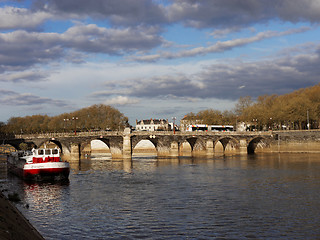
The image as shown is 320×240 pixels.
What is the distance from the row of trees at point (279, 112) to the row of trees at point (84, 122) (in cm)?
4000

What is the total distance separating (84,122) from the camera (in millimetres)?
161000

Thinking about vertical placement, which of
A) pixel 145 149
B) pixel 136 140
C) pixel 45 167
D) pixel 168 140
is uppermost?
pixel 136 140

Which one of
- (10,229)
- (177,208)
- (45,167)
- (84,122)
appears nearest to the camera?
(10,229)

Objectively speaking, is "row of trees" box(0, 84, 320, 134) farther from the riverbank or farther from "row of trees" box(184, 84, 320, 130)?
the riverbank

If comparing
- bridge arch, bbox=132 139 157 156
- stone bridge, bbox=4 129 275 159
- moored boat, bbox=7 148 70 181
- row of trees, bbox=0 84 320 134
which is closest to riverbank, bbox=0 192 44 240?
moored boat, bbox=7 148 70 181

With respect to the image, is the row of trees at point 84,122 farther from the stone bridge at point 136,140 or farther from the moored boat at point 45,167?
the moored boat at point 45,167

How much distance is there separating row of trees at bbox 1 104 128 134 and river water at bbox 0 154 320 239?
100 meters

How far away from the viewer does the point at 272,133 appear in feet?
415

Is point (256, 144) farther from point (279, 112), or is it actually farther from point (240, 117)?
point (240, 117)

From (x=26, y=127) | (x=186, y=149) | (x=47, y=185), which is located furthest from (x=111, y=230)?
(x=26, y=127)

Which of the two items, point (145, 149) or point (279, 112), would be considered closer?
point (279, 112)

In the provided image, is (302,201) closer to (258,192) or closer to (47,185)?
(258,192)

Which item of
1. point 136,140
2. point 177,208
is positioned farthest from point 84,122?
point 177,208

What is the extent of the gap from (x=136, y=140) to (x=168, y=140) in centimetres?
1063
